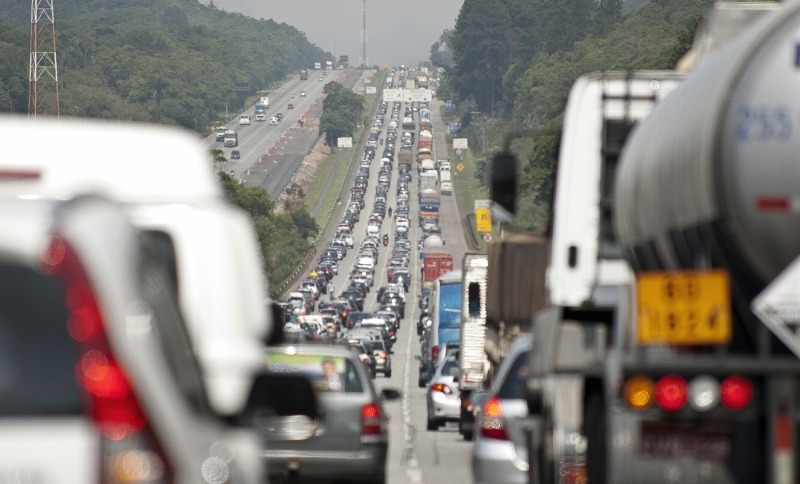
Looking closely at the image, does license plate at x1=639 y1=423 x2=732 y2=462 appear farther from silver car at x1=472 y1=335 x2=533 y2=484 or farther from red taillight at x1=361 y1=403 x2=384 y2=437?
red taillight at x1=361 y1=403 x2=384 y2=437

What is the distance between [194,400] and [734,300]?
4021mm

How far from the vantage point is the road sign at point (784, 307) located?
7289 millimetres

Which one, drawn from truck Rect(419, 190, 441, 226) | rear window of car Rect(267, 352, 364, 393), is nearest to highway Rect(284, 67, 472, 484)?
rear window of car Rect(267, 352, 364, 393)

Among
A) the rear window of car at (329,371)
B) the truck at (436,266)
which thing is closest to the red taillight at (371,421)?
the rear window of car at (329,371)

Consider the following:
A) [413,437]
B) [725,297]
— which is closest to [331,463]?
[725,297]

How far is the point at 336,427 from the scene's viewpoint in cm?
1497

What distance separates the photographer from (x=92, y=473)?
136 inches

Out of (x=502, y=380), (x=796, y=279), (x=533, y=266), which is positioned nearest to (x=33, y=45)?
(x=533, y=266)

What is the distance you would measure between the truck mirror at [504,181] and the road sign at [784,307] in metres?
4.84

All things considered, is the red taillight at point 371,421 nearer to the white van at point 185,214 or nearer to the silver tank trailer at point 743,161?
the silver tank trailer at point 743,161

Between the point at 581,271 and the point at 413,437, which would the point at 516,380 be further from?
the point at 413,437

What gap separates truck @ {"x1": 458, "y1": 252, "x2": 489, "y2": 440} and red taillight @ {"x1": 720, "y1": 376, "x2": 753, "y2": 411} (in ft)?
61.4

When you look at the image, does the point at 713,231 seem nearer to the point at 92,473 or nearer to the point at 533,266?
the point at 92,473

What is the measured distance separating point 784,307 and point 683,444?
79cm
